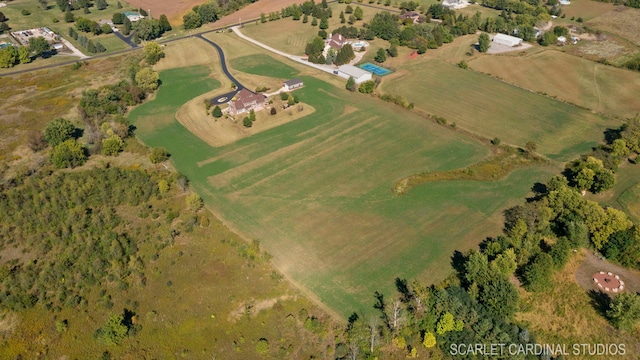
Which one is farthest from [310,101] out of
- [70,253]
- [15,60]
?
[15,60]

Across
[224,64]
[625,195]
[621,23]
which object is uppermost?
[224,64]

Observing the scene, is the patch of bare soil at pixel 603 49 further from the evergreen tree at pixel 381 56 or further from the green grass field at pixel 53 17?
the green grass field at pixel 53 17

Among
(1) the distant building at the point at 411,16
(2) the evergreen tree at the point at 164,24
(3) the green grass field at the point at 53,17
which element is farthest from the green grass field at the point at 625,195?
(3) the green grass field at the point at 53,17

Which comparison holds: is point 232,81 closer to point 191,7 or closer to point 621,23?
point 191,7

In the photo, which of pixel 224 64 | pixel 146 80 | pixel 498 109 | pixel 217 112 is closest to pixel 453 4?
pixel 498 109

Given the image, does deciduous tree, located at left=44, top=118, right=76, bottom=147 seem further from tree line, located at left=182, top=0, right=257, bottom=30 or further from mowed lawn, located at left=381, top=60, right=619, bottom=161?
tree line, located at left=182, top=0, right=257, bottom=30

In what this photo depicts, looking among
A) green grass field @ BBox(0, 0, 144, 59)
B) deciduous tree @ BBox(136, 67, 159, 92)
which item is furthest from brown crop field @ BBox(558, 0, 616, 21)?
green grass field @ BBox(0, 0, 144, 59)
